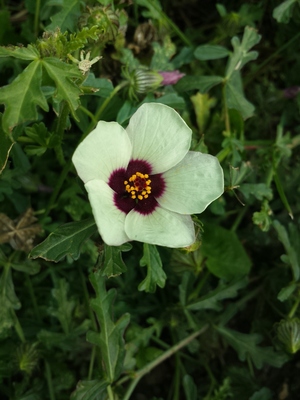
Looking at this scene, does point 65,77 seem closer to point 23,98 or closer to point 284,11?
point 23,98

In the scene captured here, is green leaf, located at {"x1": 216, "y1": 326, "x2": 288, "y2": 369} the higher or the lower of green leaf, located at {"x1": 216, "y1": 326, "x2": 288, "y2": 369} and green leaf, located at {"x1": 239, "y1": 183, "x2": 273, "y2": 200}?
the lower

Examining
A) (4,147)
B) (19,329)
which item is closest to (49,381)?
(19,329)

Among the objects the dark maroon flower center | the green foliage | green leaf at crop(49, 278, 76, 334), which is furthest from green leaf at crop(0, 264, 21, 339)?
the dark maroon flower center

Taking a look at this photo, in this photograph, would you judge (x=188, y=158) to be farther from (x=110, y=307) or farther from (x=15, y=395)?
(x=15, y=395)

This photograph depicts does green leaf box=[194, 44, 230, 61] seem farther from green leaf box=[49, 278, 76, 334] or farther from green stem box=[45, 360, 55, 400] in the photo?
green stem box=[45, 360, 55, 400]

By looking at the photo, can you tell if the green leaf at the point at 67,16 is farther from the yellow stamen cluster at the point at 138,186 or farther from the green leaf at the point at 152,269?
the green leaf at the point at 152,269

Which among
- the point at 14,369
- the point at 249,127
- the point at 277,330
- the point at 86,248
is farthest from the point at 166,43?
the point at 14,369
